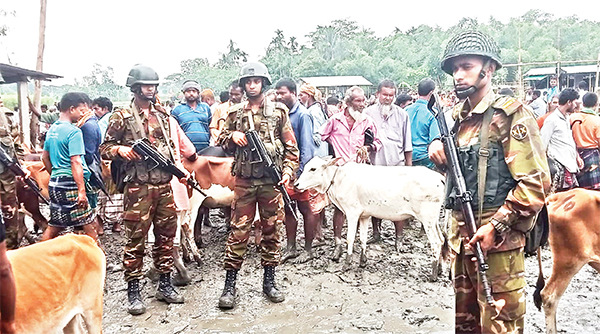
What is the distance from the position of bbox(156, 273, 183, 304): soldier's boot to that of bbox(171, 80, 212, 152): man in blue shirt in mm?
2996

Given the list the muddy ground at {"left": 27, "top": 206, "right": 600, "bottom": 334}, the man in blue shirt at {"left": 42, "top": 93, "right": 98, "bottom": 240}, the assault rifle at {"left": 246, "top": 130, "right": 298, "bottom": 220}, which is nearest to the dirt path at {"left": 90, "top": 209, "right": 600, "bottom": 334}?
the muddy ground at {"left": 27, "top": 206, "right": 600, "bottom": 334}

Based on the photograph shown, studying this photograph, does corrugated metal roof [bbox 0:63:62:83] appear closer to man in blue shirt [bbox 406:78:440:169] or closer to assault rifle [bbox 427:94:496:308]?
man in blue shirt [bbox 406:78:440:169]

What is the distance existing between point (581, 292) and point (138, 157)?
4868mm

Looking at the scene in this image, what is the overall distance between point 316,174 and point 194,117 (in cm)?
270

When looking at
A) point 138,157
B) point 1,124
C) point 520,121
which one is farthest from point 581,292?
point 1,124

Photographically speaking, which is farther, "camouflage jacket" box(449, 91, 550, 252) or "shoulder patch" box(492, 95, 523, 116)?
"shoulder patch" box(492, 95, 523, 116)

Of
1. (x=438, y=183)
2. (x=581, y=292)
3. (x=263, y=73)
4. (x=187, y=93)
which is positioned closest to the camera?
(x=263, y=73)

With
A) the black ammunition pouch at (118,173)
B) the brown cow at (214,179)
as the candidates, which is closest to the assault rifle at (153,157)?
the black ammunition pouch at (118,173)

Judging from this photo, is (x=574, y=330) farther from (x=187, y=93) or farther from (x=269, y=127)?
(x=187, y=93)

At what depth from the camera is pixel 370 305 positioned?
16.5 ft

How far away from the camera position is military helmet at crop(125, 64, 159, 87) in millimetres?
4648

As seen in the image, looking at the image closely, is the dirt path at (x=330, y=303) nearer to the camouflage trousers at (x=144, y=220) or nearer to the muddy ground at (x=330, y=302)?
the muddy ground at (x=330, y=302)

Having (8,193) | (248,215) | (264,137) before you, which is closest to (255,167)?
(264,137)

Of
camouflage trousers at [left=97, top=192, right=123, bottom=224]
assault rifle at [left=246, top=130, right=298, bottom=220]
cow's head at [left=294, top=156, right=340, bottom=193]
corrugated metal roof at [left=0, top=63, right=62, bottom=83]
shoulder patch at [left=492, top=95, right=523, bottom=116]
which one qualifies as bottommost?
camouflage trousers at [left=97, top=192, right=123, bottom=224]
